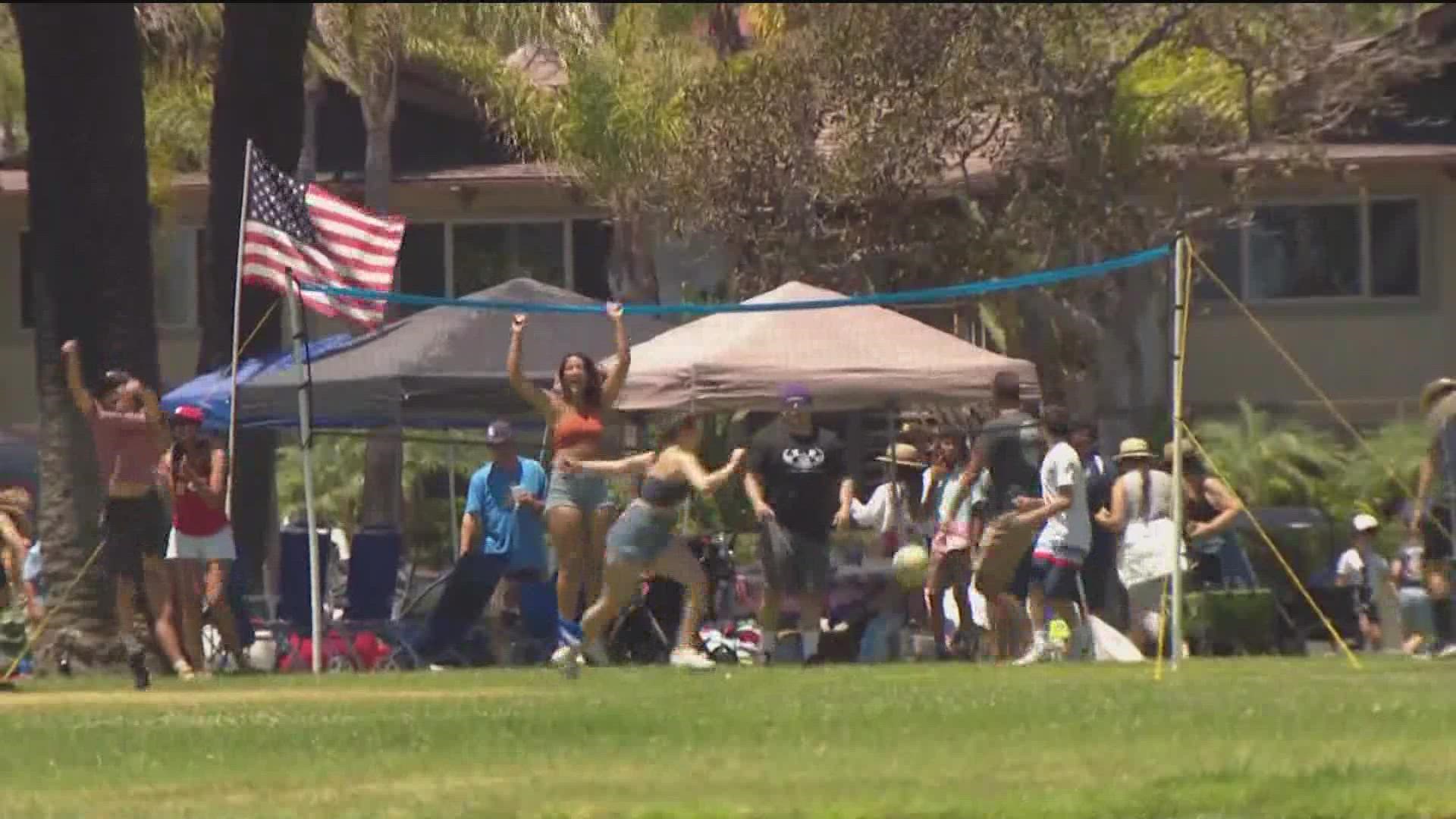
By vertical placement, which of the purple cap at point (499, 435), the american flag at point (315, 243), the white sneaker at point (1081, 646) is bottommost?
the white sneaker at point (1081, 646)

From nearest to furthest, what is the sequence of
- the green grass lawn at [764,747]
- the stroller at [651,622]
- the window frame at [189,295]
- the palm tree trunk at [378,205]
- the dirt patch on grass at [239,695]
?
the green grass lawn at [764,747], the dirt patch on grass at [239,695], the stroller at [651,622], the palm tree trunk at [378,205], the window frame at [189,295]

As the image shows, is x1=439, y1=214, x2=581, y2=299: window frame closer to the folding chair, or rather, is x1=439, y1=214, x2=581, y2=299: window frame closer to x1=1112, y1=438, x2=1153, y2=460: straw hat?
the folding chair

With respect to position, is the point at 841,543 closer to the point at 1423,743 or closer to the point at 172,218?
the point at 1423,743

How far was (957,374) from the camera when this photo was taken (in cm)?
2167

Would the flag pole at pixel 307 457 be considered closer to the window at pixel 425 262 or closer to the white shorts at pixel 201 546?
the white shorts at pixel 201 546

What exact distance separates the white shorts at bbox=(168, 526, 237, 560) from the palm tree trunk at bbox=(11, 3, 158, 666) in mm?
982

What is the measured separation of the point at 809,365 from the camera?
21.5m

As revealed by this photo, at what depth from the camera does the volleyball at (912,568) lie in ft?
67.5

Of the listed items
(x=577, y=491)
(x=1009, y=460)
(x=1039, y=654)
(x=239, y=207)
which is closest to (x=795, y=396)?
(x=1009, y=460)

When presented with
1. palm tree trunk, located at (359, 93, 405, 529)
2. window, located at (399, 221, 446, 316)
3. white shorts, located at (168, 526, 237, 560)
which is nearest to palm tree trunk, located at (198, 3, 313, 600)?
white shorts, located at (168, 526, 237, 560)

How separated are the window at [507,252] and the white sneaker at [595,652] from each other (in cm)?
1755

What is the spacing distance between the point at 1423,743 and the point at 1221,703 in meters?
2.00

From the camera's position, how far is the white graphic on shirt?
758 inches

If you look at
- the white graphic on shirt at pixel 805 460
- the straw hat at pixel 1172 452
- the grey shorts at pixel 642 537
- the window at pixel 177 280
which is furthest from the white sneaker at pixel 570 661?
the window at pixel 177 280
